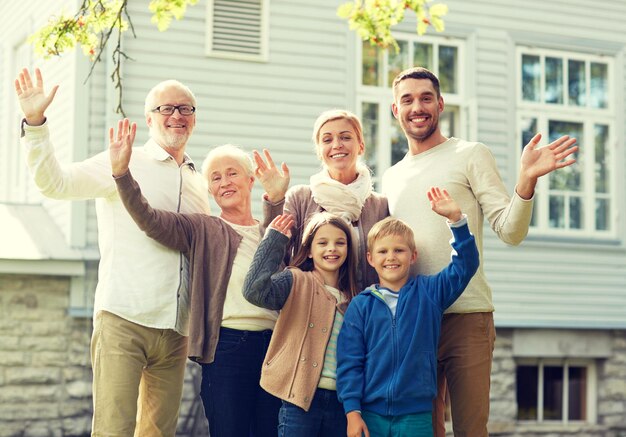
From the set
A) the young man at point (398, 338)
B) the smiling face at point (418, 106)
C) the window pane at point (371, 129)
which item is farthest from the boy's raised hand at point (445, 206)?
the window pane at point (371, 129)

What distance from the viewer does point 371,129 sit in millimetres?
10641

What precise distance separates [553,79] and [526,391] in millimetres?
3266

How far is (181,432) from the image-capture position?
9.59 m

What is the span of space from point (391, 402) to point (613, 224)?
311 inches

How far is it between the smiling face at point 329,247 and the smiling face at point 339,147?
0.30m

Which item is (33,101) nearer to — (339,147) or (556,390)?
(339,147)

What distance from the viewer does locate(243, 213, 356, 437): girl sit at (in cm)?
423

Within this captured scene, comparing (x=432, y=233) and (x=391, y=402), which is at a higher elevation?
(x=432, y=233)

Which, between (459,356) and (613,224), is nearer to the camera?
(459,356)

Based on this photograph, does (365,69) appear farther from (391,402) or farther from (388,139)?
(391,402)

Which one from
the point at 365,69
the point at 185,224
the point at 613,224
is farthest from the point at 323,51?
the point at 185,224

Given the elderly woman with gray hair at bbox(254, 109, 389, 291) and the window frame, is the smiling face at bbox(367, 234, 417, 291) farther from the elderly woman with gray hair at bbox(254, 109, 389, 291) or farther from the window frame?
the window frame

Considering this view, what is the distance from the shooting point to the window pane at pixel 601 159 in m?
11.6

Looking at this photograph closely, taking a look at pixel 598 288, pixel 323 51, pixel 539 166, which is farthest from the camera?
pixel 598 288
